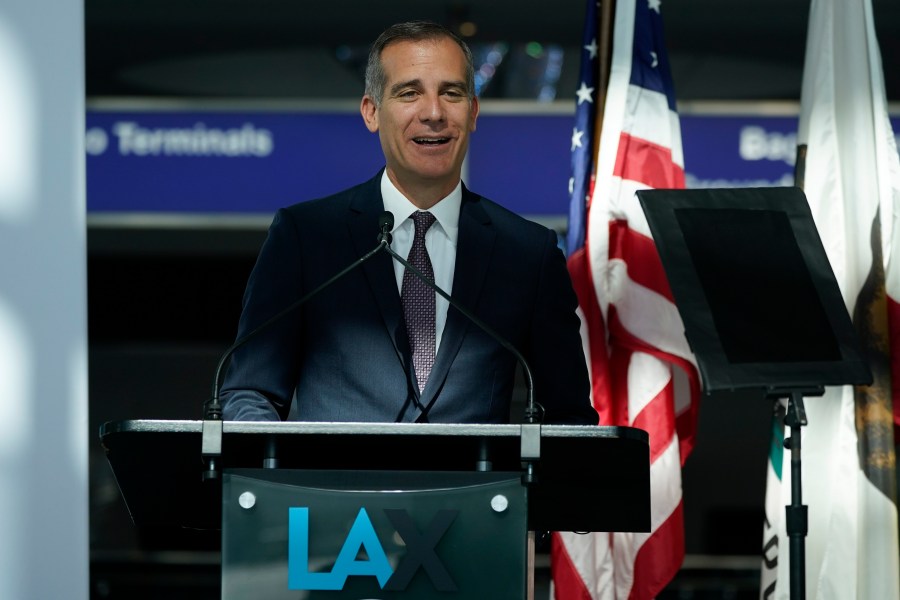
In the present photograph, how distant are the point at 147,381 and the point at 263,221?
100 inches

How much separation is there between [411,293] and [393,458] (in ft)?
1.64

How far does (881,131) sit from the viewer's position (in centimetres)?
343

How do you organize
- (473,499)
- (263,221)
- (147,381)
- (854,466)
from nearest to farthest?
1. (473,499)
2. (854,466)
3. (263,221)
4. (147,381)

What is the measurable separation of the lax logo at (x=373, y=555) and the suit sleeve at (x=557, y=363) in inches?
24.0

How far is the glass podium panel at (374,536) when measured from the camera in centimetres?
171

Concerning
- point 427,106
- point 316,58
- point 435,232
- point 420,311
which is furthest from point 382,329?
point 316,58

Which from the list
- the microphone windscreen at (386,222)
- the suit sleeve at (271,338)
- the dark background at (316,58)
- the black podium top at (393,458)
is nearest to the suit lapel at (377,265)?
the suit sleeve at (271,338)

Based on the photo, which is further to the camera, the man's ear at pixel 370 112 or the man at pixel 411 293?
the man's ear at pixel 370 112

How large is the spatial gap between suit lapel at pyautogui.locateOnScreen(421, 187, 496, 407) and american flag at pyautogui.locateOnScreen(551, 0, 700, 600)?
3.81 ft

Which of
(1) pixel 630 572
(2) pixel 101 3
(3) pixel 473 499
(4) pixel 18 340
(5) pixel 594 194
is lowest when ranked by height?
(1) pixel 630 572

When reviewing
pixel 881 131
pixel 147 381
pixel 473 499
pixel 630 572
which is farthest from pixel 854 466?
pixel 147 381

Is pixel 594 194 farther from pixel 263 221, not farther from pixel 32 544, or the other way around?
pixel 263 221

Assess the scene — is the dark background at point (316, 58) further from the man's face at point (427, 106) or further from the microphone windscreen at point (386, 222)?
the microphone windscreen at point (386, 222)

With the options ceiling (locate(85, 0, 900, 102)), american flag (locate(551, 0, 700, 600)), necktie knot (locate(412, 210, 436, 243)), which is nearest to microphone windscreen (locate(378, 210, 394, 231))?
necktie knot (locate(412, 210, 436, 243))
